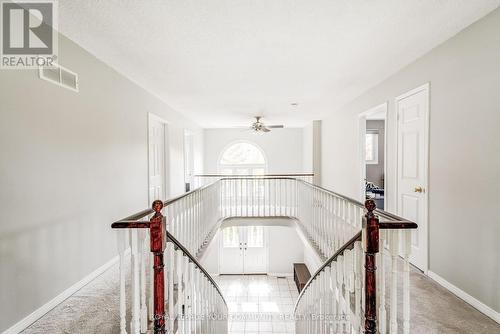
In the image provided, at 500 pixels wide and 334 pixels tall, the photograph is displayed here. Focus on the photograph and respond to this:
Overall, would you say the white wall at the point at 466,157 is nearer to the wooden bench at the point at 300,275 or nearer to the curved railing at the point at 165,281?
the curved railing at the point at 165,281

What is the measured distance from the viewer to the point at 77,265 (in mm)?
2633

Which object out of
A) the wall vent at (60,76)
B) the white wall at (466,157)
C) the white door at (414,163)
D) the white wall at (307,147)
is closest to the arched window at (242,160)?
the white wall at (307,147)

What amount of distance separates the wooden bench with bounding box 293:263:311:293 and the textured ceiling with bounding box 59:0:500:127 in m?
5.72

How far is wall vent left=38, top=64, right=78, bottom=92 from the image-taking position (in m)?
2.26

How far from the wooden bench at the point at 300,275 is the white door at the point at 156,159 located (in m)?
4.79

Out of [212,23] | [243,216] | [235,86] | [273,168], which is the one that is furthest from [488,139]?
[273,168]

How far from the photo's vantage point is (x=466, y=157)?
2.43 metres

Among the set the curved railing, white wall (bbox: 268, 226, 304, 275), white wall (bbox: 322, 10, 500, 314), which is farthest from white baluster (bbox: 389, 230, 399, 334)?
white wall (bbox: 268, 226, 304, 275)

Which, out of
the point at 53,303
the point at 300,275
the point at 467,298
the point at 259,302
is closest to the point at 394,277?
the point at 467,298

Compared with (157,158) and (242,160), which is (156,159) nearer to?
(157,158)

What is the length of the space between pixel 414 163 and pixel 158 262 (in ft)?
10.1

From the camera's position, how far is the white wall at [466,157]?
2.16m

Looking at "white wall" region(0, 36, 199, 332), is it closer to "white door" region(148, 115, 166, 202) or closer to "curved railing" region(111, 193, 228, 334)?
"curved railing" region(111, 193, 228, 334)

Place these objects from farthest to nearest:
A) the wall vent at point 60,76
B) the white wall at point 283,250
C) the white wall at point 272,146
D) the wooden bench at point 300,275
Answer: the white wall at point 272,146 < the white wall at point 283,250 < the wooden bench at point 300,275 < the wall vent at point 60,76
